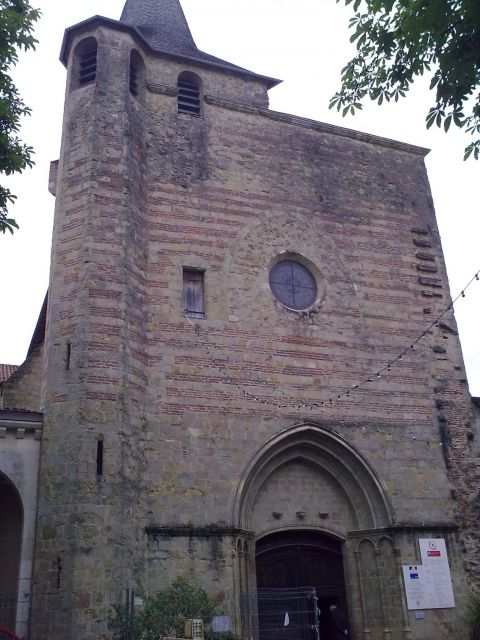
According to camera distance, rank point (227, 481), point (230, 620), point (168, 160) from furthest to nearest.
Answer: point (168, 160), point (227, 481), point (230, 620)

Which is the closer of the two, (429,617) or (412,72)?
(412,72)

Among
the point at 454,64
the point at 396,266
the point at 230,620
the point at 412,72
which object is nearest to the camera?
the point at 454,64

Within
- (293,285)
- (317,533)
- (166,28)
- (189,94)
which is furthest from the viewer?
(166,28)

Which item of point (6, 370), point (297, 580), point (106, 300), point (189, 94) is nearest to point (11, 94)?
point (106, 300)

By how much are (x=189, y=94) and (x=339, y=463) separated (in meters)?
9.66

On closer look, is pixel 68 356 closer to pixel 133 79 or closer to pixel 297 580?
pixel 297 580

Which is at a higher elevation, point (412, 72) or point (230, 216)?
point (230, 216)

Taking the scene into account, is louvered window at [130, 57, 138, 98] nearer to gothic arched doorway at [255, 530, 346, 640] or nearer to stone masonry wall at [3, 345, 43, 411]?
stone masonry wall at [3, 345, 43, 411]

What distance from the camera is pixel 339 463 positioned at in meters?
14.0

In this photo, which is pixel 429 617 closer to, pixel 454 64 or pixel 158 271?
pixel 158 271

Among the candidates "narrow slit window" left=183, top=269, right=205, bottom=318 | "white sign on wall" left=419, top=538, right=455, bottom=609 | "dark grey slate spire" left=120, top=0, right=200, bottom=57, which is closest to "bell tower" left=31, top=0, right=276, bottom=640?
"dark grey slate spire" left=120, top=0, right=200, bottom=57

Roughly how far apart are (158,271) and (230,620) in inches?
271

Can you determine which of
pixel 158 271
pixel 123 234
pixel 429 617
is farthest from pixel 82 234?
pixel 429 617

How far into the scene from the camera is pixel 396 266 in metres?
16.4
